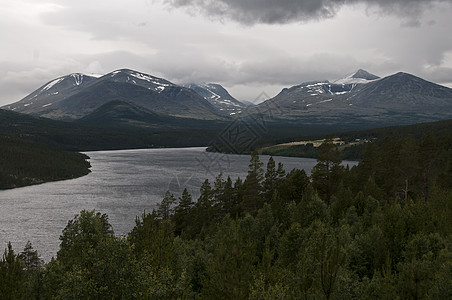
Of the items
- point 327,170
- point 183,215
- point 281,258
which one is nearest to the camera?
point 281,258

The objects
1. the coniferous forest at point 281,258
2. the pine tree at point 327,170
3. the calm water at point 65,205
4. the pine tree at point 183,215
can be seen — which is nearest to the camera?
the coniferous forest at point 281,258

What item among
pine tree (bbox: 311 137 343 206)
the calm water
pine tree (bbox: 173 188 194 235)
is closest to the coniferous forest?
pine tree (bbox: 311 137 343 206)

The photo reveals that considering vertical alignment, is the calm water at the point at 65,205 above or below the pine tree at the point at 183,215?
below

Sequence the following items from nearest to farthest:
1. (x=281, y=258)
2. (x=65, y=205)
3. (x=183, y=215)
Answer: (x=281, y=258)
(x=183, y=215)
(x=65, y=205)

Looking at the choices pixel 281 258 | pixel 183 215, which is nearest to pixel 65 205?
pixel 183 215

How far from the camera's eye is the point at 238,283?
83.0 feet

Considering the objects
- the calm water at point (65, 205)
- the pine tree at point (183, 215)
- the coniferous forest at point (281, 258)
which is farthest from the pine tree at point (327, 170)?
the calm water at point (65, 205)

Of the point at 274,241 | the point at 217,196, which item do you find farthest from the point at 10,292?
the point at 217,196

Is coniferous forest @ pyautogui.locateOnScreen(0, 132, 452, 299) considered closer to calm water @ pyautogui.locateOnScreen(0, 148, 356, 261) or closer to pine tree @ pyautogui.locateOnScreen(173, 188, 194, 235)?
pine tree @ pyautogui.locateOnScreen(173, 188, 194, 235)

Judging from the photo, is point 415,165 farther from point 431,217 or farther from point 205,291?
point 205,291

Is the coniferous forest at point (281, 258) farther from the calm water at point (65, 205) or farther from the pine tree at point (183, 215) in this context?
the calm water at point (65, 205)

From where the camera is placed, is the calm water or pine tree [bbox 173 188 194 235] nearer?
pine tree [bbox 173 188 194 235]

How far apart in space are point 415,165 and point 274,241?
139 ft

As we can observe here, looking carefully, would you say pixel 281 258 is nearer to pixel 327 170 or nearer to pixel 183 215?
pixel 327 170
